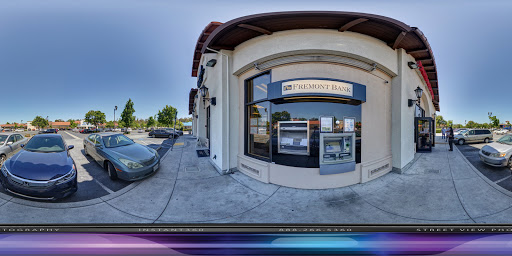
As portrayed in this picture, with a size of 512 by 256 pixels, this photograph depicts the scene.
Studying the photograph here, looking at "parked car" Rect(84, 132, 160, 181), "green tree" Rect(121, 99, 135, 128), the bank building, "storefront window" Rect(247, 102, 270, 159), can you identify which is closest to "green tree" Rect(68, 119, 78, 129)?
"parked car" Rect(84, 132, 160, 181)

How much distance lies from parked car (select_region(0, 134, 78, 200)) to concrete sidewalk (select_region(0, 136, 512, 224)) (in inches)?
3.0

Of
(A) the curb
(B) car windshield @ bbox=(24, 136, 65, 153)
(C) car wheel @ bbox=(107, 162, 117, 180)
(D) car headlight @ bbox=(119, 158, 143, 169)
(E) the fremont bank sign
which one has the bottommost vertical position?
(A) the curb

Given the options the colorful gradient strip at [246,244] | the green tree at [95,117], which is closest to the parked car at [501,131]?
the colorful gradient strip at [246,244]

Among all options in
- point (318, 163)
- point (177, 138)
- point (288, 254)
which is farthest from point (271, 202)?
point (177, 138)

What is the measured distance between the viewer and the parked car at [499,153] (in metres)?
1.23

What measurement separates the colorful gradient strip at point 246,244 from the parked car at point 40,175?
0.23 m

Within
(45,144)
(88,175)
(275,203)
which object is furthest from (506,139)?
(45,144)

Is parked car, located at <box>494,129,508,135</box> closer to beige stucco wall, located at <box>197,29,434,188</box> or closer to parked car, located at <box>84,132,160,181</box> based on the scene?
beige stucco wall, located at <box>197,29,434,188</box>

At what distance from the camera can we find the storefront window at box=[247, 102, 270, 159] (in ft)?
7.82

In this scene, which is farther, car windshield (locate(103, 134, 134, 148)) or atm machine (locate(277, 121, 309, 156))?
atm machine (locate(277, 121, 309, 156))

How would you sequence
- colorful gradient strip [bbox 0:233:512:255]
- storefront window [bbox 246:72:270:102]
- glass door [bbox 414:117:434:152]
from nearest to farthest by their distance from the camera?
colorful gradient strip [bbox 0:233:512:255] < storefront window [bbox 246:72:270:102] < glass door [bbox 414:117:434:152]

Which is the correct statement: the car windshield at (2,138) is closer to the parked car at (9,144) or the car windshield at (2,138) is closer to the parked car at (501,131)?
the parked car at (9,144)

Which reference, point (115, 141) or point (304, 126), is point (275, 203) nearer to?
point (304, 126)

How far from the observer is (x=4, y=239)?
859mm
